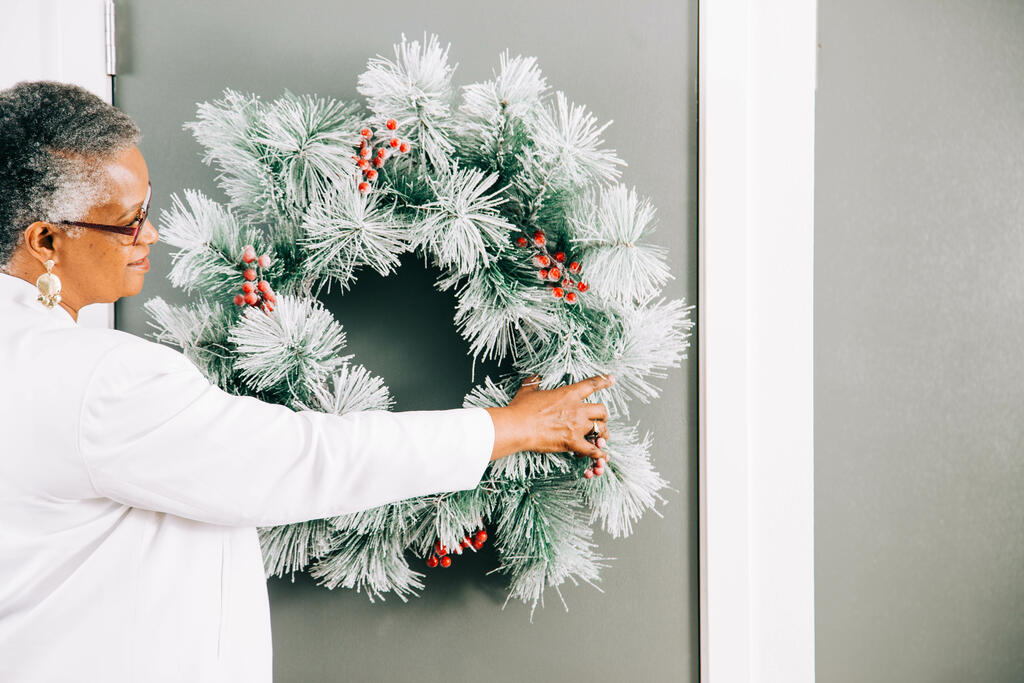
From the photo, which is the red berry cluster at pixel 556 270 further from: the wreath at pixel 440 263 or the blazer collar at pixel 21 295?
the blazer collar at pixel 21 295

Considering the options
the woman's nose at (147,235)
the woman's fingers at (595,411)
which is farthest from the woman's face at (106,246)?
the woman's fingers at (595,411)

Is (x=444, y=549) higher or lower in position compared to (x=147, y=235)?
lower

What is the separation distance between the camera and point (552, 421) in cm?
72

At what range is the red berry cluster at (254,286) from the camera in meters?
0.77

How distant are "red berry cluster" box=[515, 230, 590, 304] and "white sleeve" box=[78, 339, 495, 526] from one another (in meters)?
0.21

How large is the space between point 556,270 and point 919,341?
0.74 m

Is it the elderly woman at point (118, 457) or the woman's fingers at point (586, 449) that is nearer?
the elderly woman at point (118, 457)

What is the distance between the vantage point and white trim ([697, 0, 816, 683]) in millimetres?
927

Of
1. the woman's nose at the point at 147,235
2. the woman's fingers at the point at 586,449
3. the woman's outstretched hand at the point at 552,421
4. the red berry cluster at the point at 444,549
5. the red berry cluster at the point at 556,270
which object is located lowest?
the red berry cluster at the point at 444,549

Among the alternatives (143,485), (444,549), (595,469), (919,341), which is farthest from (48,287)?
(919,341)

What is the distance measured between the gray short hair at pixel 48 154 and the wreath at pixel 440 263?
15cm

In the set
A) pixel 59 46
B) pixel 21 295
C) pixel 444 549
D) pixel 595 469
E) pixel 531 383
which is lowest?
pixel 444 549

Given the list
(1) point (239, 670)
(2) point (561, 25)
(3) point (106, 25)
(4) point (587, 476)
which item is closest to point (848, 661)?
(4) point (587, 476)

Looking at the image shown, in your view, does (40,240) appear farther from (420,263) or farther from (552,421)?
(552,421)
